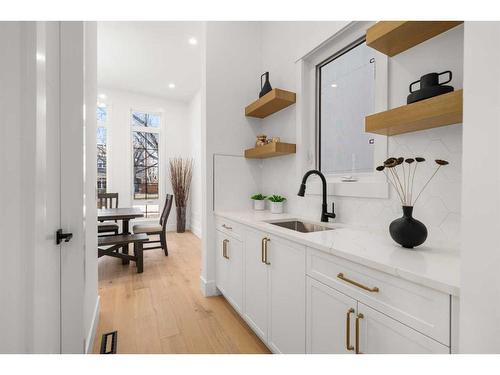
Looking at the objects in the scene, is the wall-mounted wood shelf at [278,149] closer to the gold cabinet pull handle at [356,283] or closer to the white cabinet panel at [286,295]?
the white cabinet panel at [286,295]

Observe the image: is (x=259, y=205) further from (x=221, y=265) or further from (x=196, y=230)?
(x=196, y=230)

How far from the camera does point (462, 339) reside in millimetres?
659

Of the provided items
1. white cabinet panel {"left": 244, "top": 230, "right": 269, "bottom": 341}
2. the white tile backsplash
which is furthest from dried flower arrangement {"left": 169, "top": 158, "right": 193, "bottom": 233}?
the white tile backsplash

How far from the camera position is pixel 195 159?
5707 millimetres

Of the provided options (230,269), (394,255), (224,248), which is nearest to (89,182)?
(224,248)

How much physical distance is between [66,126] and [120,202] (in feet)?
15.4

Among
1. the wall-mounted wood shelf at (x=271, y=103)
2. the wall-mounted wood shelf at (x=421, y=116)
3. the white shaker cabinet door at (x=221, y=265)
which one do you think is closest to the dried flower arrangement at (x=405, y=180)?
the wall-mounted wood shelf at (x=421, y=116)

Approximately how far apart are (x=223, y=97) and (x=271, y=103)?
1.94ft

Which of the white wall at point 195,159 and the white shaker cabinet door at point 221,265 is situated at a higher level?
the white wall at point 195,159

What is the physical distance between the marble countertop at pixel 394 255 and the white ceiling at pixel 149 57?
119 inches

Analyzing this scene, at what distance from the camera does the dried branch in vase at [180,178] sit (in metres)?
5.70

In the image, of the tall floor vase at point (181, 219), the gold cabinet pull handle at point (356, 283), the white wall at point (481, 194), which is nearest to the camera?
the white wall at point (481, 194)

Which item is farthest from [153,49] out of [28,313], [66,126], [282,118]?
[28,313]
